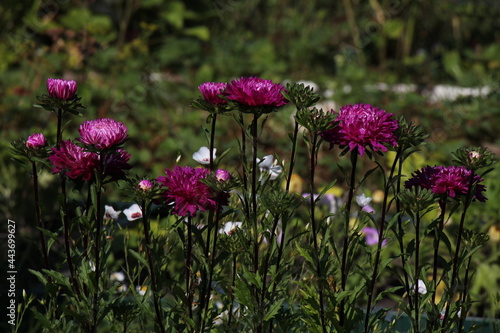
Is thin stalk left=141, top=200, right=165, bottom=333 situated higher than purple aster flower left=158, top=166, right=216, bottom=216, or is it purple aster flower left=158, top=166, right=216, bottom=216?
purple aster flower left=158, top=166, right=216, bottom=216

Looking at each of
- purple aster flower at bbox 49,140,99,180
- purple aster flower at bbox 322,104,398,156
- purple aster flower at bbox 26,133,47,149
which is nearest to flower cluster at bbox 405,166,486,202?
purple aster flower at bbox 322,104,398,156

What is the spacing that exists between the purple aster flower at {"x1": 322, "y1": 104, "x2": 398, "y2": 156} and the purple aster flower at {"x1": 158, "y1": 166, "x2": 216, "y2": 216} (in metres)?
0.26

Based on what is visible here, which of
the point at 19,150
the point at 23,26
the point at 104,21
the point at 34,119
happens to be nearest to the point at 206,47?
the point at 104,21

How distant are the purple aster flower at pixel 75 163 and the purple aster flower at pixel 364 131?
0.46 m

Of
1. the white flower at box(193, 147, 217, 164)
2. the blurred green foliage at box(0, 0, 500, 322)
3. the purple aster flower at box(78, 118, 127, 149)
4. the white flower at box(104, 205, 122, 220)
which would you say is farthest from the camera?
the blurred green foliage at box(0, 0, 500, 322)

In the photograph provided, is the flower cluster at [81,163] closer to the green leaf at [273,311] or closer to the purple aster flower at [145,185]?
the purple aster flower at [145,185]

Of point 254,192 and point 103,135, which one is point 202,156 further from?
point 103,135

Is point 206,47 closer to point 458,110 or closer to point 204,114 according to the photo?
point 204,114

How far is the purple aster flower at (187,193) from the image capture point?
51.6 inches

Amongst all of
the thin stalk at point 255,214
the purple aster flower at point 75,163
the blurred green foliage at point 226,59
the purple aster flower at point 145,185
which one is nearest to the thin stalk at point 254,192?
the thin stalk at point 255,214

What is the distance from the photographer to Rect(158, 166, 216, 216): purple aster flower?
4.30ft

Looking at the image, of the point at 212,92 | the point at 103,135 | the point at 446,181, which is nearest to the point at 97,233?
the point at 103,135

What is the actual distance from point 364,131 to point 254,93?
22cm

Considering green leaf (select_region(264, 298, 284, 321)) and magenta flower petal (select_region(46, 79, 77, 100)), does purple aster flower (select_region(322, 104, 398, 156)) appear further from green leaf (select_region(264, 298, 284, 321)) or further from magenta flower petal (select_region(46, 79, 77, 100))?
magenta flower petal (select_region(46, 79, 77, 100))
